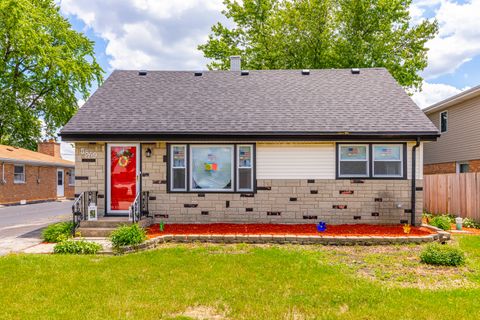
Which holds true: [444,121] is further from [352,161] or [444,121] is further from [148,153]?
[148,153]

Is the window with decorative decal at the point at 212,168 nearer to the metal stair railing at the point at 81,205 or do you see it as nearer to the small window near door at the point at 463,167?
the metal stair railing at the point at 81,205

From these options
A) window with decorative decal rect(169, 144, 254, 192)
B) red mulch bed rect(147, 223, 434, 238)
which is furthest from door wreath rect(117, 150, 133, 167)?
red mulch bed rect(147, 223, 434, 238)

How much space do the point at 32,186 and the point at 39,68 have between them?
9531 mm

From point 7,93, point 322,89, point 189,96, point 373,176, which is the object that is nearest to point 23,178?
point 7,93

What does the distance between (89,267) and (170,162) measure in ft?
14.8

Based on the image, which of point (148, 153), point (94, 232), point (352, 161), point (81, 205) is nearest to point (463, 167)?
point (352, 161)

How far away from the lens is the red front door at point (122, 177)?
9953mm

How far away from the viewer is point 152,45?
1709 cm

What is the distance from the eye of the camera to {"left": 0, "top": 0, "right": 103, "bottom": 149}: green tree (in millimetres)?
23312

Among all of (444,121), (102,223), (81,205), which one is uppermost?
(444,121)

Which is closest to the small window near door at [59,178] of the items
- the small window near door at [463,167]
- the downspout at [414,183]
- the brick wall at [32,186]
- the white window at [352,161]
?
the brick wall at [32,186]

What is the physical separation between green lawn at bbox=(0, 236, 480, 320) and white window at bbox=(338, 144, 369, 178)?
325 centimetres

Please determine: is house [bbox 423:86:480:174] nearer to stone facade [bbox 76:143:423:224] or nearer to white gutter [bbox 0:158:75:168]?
stone facade [bbox 76:143:423:224]

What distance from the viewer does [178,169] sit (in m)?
10.0
